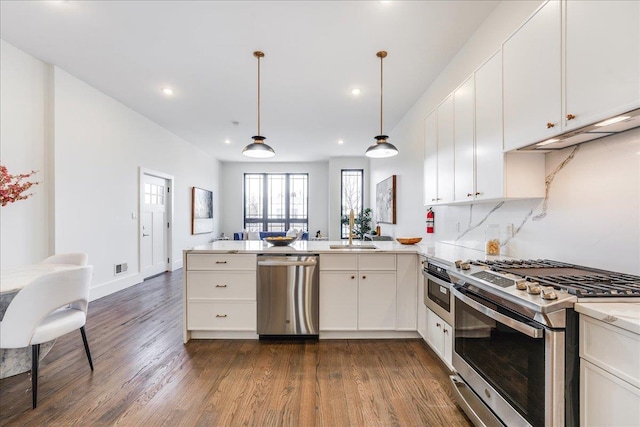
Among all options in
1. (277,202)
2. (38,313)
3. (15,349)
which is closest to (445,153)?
(38,313)

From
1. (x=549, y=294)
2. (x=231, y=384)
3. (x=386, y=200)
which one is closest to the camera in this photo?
(x=549, y=294)

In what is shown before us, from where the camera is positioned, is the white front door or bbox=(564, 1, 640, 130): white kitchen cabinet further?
the white front door

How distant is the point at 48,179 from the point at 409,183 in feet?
15.4

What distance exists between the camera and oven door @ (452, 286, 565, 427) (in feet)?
3.64

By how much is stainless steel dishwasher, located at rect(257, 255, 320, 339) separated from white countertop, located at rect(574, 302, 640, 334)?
6.28 ft

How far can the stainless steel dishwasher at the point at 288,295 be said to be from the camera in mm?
2652

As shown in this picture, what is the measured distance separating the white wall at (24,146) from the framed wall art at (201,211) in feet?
11.9

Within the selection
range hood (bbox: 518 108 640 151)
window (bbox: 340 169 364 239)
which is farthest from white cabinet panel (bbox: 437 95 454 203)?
window (bbox: 340 169 364 239)

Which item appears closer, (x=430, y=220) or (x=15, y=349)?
(x=15, y=349)

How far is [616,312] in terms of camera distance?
97 cm

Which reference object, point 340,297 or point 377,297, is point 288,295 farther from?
point 377,297

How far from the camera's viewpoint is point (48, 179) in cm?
335

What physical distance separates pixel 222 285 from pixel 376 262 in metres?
1.46

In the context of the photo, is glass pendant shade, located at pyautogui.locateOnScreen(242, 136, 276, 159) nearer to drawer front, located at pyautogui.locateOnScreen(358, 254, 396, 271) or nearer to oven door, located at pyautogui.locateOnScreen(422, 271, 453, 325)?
drawer front, located at pyautogui.locateOnScreen(358, 254, 396, 271)
